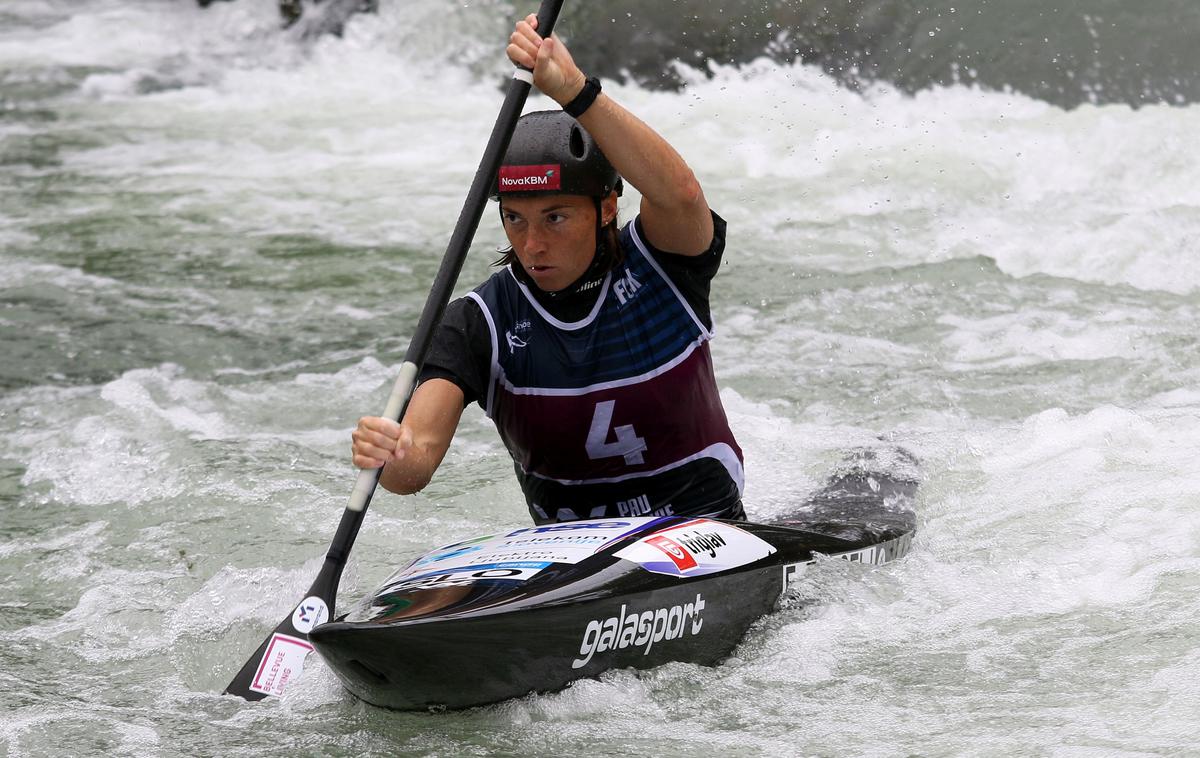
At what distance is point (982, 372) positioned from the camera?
6.43 meters

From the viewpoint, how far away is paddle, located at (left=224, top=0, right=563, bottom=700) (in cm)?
323

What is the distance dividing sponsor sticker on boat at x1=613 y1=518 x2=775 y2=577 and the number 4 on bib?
0.21m

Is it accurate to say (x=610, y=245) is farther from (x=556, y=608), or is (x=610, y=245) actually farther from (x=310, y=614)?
(x=310, y=614)

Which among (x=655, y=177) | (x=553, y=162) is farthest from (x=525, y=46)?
(x=655, y=177)

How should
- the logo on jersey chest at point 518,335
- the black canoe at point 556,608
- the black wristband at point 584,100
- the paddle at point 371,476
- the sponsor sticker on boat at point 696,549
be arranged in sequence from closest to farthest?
1. the black canoe at point 556,608
2. the black wristband at point 584,100
3. the paddle at point 371,476
4. the sponsor sticker on boat at point 696,549
5. the logo on jersey chest at point 518,335

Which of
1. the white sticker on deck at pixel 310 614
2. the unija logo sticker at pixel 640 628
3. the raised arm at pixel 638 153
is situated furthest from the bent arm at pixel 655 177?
the white sticker on deck at pixel 310 614

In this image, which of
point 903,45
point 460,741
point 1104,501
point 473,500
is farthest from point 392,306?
point 903,45

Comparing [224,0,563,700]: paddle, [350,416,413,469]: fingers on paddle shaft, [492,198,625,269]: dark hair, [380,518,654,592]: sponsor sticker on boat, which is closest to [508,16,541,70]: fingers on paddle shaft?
[224,0,563,700]: paddle

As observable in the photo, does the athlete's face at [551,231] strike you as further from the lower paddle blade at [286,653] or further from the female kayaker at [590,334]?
the lower paddle blade at [286,653]

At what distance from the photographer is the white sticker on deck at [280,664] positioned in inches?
132

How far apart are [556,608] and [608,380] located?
62 centimetres

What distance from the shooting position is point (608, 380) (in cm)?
345

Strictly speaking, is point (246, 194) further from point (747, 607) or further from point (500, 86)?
point (747, 607)

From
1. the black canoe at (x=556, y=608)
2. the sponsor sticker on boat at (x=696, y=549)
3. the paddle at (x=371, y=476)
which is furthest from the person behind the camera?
the sponsor sticker on boat at (x=696, y=549)
